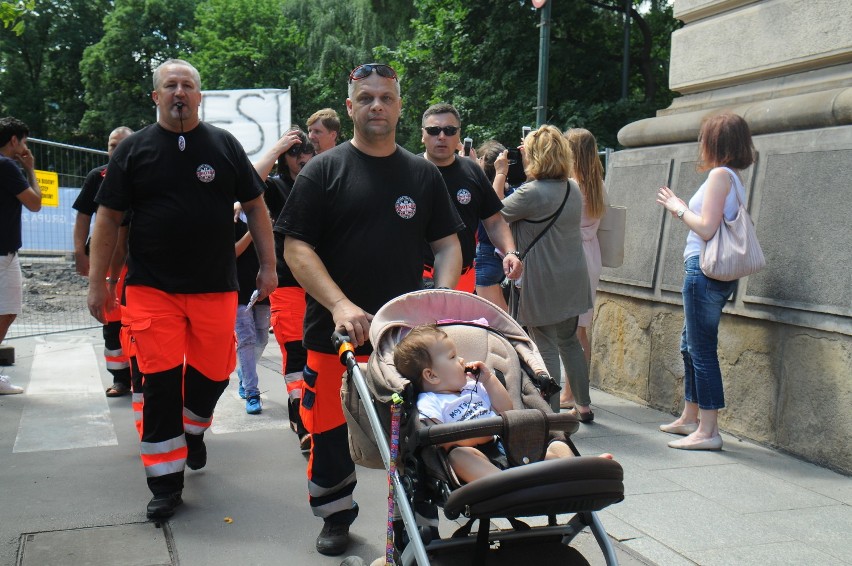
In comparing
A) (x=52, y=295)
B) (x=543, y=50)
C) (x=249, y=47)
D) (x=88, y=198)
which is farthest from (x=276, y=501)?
(x=249, y=47)

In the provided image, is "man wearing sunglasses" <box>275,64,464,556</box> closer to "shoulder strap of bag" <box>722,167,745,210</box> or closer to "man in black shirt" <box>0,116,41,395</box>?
"shoulder strap of bag" <box>722,167,745,210</box>

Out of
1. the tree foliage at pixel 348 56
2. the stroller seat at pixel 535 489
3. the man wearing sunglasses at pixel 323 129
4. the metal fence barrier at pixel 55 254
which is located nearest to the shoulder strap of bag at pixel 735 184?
the man wearing sunglasses at pixel 323 129

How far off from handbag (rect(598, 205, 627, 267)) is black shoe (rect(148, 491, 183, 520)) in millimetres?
3647

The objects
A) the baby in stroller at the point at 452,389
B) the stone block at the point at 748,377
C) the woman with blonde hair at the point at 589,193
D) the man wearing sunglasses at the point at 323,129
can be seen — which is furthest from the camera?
the man wearing sunglasses at the point at 323,129

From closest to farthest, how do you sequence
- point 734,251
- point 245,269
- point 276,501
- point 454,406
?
point 454,406
point 276,501
point 734,251
point 245,269

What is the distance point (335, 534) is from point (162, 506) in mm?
994

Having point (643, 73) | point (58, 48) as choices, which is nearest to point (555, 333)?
point (643, 73)

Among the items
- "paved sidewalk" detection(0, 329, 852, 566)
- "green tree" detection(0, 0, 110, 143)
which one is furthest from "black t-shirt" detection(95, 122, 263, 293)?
"green tree" detection(0, 0, 110, 143)

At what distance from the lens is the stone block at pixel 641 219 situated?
7.12 m

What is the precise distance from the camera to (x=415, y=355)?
122 inches

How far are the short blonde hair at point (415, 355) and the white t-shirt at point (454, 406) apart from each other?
0.23 ft

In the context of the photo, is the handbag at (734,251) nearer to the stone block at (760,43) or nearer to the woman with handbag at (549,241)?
the woman with handbag at (549,241)

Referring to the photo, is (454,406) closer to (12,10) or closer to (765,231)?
(765,231)

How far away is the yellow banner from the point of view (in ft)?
34.3
